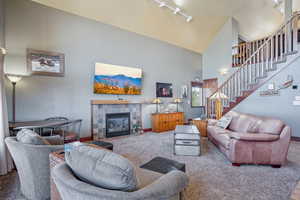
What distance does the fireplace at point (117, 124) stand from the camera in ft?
16.6

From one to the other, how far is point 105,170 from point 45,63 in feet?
13.5

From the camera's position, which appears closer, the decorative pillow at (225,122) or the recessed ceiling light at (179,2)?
the decorative pillow at (225,122)

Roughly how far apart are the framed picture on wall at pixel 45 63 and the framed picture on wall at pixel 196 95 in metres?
5.86

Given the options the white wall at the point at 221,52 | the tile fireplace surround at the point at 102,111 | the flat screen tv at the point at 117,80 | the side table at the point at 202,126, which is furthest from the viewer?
the white wall at the point at 221,52

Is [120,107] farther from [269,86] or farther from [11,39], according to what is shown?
[269,86]

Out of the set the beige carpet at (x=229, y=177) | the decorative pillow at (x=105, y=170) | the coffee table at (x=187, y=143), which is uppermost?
the decorative pillow at (x=105, y=170)

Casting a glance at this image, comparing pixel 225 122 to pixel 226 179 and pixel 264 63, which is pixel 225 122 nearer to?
pixel 226 179

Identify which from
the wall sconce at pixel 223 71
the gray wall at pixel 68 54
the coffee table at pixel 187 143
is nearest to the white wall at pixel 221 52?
the wall sconce at pixel 223 71

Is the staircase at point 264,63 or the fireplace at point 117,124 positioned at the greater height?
the staircase at point 264,63

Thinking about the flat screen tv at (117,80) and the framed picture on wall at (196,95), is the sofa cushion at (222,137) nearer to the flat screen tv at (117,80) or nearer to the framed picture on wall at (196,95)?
the flat screen tv at (117,80)

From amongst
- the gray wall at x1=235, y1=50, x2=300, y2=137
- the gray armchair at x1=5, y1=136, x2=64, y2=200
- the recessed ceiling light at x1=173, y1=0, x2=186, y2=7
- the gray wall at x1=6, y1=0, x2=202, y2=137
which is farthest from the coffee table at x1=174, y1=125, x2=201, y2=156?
the recessed ceiling light at x1=173, y1=0, x2=186, y2=7

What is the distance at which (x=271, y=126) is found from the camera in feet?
10.0

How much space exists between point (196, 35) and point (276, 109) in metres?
4.41

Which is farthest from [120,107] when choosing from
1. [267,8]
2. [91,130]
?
[267,8]
